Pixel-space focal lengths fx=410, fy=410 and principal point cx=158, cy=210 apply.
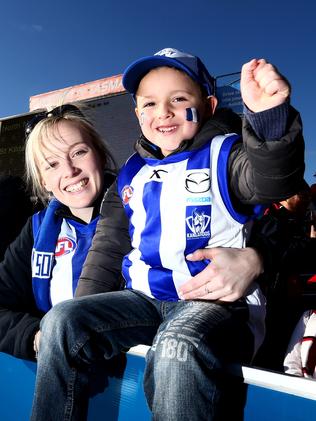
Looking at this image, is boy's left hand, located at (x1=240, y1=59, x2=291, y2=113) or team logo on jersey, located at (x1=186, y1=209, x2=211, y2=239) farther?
team logo on jersey, located at (x1=186, y1=209, x2=211, y2=239)

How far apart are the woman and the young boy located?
13 centimetres

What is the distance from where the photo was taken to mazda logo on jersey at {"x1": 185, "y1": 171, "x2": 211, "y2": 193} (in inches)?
44.9

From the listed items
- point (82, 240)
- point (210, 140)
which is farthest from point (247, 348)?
point (82, 240)

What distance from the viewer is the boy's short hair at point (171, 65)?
4.29ft

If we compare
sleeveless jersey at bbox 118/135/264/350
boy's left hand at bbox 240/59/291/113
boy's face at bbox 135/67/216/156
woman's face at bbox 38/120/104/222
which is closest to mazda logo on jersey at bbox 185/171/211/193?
sleeveless jersey at bbox 118/135/264/350

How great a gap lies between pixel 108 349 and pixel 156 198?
442 millimetres

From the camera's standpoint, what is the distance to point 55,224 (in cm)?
150

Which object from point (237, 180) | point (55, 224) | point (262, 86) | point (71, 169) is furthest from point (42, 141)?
point (262, 86)

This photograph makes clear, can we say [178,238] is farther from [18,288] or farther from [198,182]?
[18,288]

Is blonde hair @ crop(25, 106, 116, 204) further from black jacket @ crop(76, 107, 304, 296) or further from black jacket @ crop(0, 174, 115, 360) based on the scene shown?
black jacket @ crop(76, 107, 304, 296)

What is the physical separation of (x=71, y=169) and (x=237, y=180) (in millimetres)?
691

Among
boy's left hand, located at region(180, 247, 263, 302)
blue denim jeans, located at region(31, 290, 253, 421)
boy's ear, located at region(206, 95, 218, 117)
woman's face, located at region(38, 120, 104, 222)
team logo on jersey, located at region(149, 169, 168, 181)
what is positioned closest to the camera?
blue denim jeans, located at region(31, 290, 253, 421)

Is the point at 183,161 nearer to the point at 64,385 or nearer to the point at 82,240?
the point at 82,240

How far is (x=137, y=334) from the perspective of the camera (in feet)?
3.62
